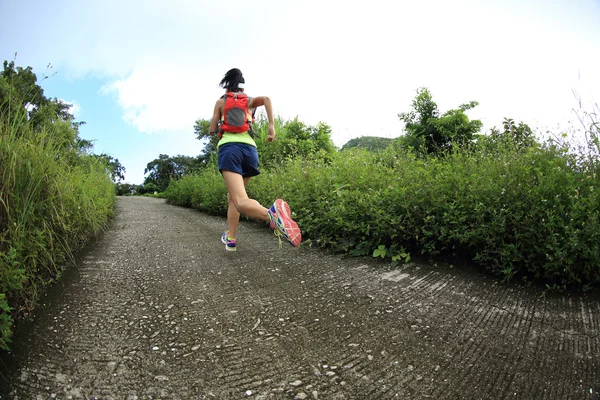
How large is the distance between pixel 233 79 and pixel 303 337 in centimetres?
266

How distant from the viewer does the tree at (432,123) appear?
13.2 metres

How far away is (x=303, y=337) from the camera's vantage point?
2.04m

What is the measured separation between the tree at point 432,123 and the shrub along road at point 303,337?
11.2 metres

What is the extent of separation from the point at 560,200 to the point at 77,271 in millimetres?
4081

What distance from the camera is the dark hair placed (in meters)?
3.54

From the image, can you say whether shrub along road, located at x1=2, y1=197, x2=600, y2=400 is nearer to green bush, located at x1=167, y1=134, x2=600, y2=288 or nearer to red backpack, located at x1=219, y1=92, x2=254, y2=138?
green bush, located at x1=167, y1=134, x2=600, y2=288

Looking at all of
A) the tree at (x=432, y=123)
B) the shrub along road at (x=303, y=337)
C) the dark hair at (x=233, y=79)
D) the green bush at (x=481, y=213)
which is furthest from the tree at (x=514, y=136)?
the tree at (x=432, y=123)

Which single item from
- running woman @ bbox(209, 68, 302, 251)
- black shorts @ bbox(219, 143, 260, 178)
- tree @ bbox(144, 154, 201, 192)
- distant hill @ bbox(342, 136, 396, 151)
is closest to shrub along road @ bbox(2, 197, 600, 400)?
running woman @ bbox(209, 68, 302, 251)

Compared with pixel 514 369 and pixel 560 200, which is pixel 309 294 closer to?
pixel 514 369

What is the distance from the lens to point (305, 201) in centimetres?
475

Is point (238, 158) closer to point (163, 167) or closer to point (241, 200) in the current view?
point (241, 200)

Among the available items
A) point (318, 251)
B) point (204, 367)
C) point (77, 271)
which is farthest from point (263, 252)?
point (204, 367)

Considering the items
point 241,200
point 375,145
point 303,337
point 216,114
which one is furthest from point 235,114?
point 375,145

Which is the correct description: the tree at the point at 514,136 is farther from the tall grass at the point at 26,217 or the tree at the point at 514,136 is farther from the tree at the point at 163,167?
the tree at the point at 163,167
